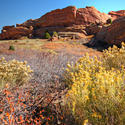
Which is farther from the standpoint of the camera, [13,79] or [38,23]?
[38,23]

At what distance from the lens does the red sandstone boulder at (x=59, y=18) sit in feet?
95.9

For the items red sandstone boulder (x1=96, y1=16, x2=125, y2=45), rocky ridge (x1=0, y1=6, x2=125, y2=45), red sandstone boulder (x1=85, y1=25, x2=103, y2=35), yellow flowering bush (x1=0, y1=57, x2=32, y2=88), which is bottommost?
yellow flowering bush (x1=0, y1=57, x2=32, y2=88)

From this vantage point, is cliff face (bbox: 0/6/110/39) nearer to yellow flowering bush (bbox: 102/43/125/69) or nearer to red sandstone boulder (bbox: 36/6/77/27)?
red sandstone boulder (bbox: 36/6/77/27)

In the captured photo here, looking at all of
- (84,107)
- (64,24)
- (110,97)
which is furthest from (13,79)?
(64,24)

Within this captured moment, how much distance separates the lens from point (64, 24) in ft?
99.5

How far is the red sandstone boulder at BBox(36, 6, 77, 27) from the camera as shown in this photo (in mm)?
29234

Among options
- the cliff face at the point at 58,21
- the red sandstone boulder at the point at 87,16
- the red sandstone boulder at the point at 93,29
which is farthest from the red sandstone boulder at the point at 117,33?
the red sandstone boulder at the point at 87,16

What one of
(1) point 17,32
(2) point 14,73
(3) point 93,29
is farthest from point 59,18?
(2) point 14,73

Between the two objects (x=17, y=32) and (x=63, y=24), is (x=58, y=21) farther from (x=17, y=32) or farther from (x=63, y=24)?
(x=17, y=32)

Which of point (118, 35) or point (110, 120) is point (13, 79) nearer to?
point (110, 120)

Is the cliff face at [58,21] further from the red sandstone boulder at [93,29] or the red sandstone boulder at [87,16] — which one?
the red sandstone boulder at [93,29]

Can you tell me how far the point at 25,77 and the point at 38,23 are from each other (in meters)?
32.1

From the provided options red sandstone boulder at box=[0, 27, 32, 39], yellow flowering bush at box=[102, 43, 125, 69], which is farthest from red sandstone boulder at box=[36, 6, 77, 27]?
yellow flowering bush at box=[102, 43, 125, 69]

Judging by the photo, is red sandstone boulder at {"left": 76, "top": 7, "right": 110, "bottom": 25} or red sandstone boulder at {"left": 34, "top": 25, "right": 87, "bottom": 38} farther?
red sandstone boulder at {"left": 76, "top": 7, "right": 110, "bottom": 25}
